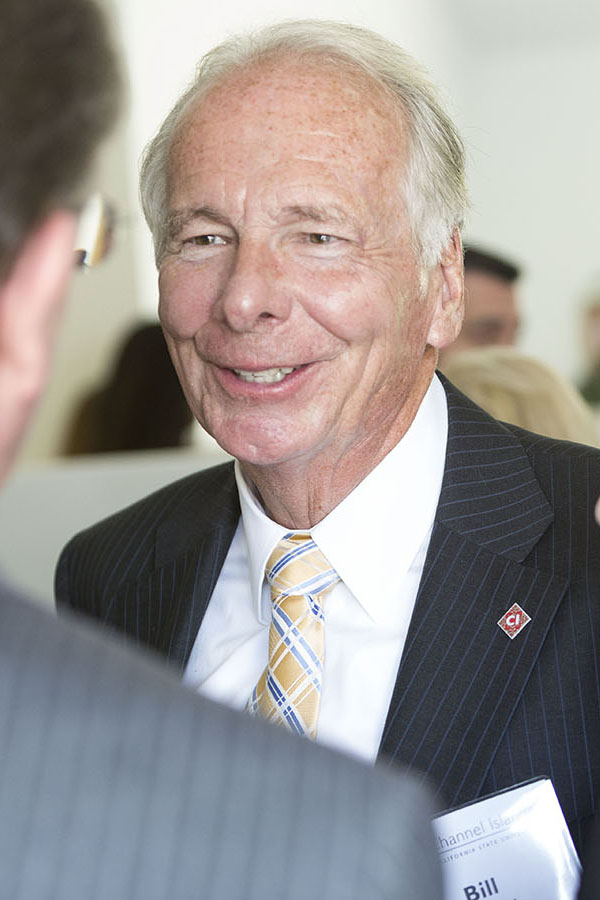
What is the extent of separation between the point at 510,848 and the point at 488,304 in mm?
3201

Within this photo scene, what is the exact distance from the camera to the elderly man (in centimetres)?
151

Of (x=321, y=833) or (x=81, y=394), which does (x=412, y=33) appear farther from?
(x=321, y=833)

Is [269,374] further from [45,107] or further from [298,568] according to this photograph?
[45,107]

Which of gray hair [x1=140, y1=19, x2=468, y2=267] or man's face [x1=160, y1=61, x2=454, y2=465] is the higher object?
gray hair [x1=140, y1=19, x2=468, y2=267]

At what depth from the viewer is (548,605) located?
→ 4.98 feet

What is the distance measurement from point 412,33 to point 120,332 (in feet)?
6.71

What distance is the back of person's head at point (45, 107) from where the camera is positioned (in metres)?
0.53

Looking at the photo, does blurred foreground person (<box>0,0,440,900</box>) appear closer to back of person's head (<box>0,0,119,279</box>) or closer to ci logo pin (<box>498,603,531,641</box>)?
back of person's head (<box>0,0,119,279</box>)

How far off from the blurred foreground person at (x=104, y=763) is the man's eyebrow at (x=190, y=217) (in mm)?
1075

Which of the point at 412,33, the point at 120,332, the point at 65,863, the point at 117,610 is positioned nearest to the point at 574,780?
the point at 117,610

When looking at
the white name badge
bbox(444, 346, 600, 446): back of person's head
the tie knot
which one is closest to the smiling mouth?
the tie knot

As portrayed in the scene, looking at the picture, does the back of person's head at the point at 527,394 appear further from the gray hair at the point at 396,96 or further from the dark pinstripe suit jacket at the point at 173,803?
the dark pinstripe suit jacket at the point at 173,803

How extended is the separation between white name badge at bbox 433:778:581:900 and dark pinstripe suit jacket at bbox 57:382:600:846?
0.08m

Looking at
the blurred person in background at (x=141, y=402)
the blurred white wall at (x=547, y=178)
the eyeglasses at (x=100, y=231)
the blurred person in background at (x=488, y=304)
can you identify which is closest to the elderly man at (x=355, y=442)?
the eyeglasses at (x=100, y=231)
